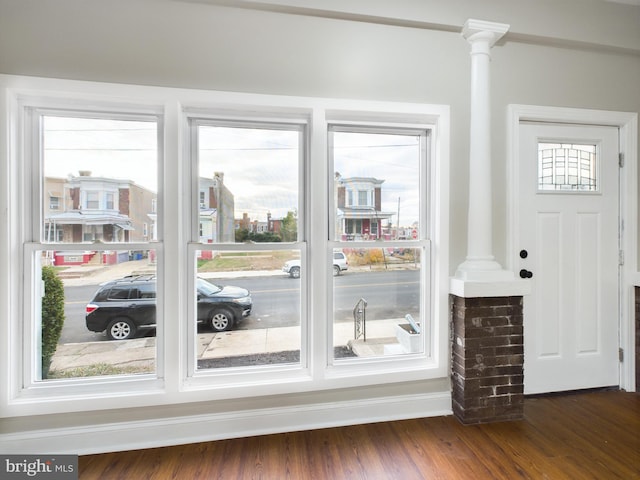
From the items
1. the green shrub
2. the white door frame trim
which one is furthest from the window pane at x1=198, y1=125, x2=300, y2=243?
the white door frame trim

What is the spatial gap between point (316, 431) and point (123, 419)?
1.19 m

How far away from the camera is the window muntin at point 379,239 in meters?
2.30

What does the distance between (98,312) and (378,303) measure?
1.85 metres

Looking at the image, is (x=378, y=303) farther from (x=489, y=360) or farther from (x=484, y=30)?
(x=484, y=30)

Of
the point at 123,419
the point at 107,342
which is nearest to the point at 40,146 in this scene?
the point at 107,342

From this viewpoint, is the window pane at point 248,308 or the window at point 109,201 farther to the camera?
the window pane at point 248,308

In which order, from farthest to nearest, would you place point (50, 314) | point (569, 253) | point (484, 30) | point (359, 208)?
point (569, 253) → point (359, 208) → point (484, 30) → point (50, 314)

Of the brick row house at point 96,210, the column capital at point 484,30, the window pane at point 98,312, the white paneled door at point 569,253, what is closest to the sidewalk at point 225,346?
the window pane at point 98,312

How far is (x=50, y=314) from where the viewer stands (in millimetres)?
2018

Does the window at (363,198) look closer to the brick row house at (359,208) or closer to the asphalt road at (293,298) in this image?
the brick row house at (359,208)

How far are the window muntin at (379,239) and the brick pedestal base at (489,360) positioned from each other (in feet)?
1.00

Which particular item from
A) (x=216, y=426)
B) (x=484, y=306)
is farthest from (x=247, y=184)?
(x=484, y=306)

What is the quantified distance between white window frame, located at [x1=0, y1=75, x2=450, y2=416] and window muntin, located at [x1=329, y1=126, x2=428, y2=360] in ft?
0.28

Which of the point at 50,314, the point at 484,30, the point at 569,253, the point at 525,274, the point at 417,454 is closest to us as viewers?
the point at 417,454
